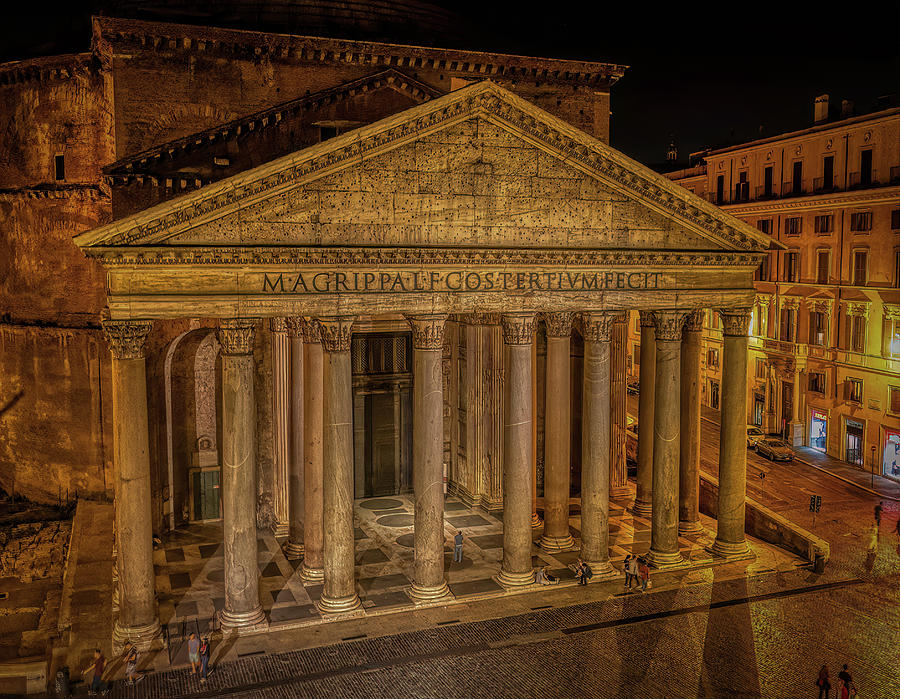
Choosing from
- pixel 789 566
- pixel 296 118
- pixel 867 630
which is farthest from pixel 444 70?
pixel 867 630

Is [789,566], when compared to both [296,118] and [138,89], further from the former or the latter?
[138,89]

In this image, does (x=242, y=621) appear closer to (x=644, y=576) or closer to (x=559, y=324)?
(x=644, y=576)

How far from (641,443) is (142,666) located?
15022 mm

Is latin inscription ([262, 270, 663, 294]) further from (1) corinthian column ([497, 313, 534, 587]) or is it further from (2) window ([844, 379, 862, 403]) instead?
(2) window ([844, 379, 862, 403])

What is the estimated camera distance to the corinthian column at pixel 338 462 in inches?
744

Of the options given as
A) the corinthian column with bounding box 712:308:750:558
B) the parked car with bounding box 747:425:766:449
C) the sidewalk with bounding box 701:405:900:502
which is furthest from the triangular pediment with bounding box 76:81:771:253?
the parked car with bounding box 747:425:766:449

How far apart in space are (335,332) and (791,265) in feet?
93.2

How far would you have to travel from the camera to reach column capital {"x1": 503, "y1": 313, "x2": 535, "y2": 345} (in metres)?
20.4

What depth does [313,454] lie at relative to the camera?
71.0 ft

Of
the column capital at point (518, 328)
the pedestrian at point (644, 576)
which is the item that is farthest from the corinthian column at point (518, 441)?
the pedestrian at point (644, 576)

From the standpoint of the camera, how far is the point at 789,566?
23.1 m

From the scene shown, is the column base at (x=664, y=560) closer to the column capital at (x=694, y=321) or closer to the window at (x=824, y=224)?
the column capital at (x=694, y=321)

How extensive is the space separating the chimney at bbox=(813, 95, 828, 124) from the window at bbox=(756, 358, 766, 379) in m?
11.5

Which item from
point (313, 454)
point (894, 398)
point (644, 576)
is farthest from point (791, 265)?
point (313, 454)
